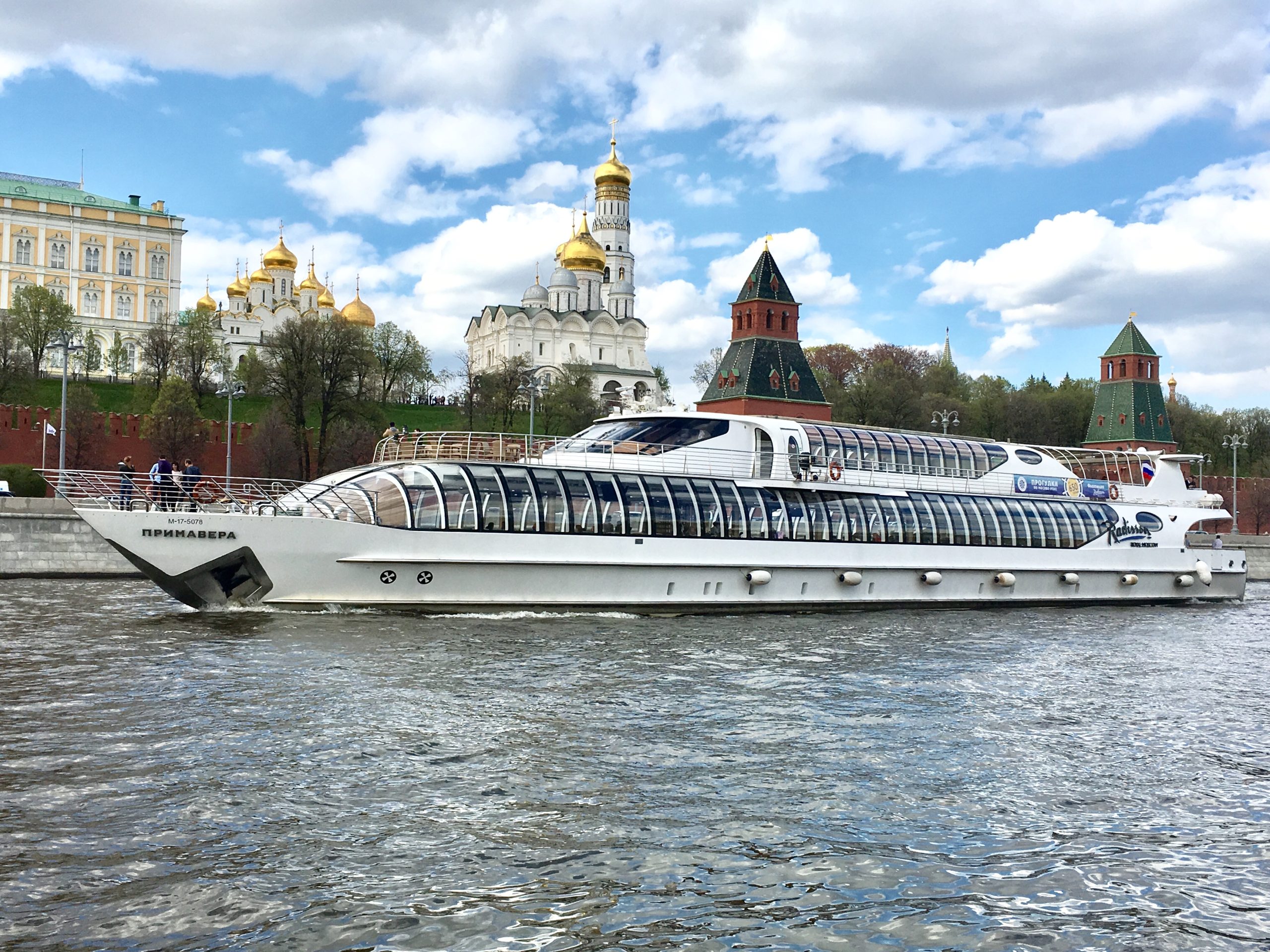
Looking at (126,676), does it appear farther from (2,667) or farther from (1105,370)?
(1105,370)

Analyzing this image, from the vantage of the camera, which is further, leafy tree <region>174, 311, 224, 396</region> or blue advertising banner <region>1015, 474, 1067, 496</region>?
leafy tree <region>174, 311, 224, 396</region>

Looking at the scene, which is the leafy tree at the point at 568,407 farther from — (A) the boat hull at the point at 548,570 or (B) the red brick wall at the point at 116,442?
(A) the boat hull at the point at 548,570

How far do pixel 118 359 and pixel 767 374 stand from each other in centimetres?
5185

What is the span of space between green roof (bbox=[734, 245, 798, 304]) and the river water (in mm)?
57662

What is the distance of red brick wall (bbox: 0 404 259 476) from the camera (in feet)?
192

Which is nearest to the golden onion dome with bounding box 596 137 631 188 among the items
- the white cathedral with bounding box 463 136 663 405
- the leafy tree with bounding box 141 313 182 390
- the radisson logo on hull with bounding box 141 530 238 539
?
the white cathedral with bounding box 463 136 663 405

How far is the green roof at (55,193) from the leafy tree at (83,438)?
67074 millimetres

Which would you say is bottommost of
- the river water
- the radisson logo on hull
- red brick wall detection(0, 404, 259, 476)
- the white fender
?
the river water

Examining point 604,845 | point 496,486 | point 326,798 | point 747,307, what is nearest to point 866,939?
point 604,845

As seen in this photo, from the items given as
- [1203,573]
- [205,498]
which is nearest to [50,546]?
A: [205,498]

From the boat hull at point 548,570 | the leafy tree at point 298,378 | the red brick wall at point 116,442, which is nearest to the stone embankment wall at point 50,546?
the boat hull at point 548,570

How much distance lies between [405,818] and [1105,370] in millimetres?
99595

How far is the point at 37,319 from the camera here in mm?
78375

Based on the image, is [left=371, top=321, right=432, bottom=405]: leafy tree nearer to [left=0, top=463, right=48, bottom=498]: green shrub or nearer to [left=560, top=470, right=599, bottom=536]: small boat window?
[left=0, top=463, right=48, bottom=498]: green shrub
